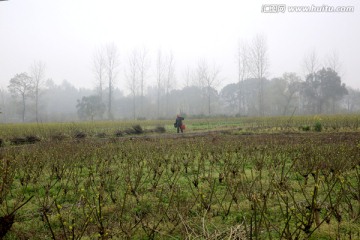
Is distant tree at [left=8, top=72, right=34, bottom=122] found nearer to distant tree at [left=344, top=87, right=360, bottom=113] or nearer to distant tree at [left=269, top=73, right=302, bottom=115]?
distant tree at [left=269, top=73, right=302, bottom=115]

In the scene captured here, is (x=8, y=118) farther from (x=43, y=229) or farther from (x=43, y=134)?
(x=43, y=229)

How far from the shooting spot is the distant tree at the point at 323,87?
1999 inches

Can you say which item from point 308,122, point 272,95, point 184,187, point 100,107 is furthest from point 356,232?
point 272,95

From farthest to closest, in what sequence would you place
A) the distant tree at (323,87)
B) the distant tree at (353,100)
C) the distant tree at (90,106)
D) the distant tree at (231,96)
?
the distant tree at (353,100)
the distant tree at (231,96)
the distant tree at (323,87)
the distant tree at (90,106)

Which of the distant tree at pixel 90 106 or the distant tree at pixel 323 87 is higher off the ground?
the distant tree at pixel 323 87

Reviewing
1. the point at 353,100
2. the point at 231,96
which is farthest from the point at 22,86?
the point at 353,100

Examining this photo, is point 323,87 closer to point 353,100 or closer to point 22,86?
point 353,100

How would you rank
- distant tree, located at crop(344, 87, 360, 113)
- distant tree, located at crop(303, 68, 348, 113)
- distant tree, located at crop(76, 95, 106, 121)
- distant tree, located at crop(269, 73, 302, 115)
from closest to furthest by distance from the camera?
distant tree, located at crop(76, 95, 106, 121), distant tree, located at crop(303, 68, 348, 113), distant tree, located at crop(269, 73, 302, 115), distant tree, located at crop(344, 87, 360, 113)

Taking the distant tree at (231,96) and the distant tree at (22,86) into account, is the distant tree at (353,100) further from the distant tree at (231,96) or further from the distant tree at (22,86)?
the distant tree at (22,86)

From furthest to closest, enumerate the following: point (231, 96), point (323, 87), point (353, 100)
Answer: point (353, 100) < point (231, 96) < point (323, 87)

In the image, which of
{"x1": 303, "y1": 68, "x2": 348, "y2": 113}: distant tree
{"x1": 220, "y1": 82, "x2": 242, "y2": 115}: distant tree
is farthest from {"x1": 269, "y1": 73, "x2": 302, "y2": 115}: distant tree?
{"x1": 220, "y1": 82, "x2": 242, "y2": 115}: distant tree

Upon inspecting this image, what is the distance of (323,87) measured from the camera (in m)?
51.1

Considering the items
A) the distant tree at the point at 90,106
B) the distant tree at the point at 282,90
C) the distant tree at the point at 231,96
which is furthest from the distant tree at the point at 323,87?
the distant tree at the point at 90,106

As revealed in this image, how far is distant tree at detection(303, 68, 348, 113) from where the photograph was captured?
50.8 metres
